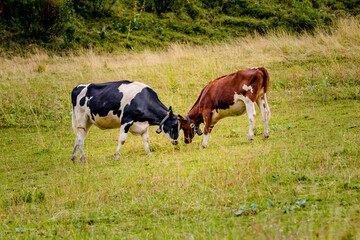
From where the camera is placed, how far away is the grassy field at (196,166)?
4824 mm

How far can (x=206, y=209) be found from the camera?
206 inches

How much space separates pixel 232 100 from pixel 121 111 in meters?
2.86

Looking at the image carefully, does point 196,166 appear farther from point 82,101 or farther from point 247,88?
point 82,101

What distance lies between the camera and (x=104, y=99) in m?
10.4

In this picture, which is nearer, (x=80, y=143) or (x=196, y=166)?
(x=196, y=166)

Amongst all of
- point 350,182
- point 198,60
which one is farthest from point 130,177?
point 198,60

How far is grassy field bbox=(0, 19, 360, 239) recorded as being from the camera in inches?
190

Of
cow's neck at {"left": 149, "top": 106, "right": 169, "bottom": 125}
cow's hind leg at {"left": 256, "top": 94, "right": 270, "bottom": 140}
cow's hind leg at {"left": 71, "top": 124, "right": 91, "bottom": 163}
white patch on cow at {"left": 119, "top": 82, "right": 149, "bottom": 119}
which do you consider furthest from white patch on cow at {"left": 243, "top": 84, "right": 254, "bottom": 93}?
cow's hind leg at {"left": 71, "top": 124, "right": 91, "bottom": 163}

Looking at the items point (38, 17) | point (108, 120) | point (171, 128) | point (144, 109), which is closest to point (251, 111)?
point (171, 128)

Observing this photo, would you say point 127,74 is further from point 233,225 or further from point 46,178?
point 233,225

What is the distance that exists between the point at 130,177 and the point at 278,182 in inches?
108

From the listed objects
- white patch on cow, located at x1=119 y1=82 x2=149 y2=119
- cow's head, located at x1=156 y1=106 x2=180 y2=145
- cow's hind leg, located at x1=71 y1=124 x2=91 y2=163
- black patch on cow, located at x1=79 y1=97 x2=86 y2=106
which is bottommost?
cow's hind leg, located at x1=71 y1=124 x2=91 y2=163

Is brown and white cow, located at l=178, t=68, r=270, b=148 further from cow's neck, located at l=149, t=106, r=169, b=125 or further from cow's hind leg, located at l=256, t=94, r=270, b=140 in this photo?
cow's neck, located at l=149, t=106, r=169, b=125

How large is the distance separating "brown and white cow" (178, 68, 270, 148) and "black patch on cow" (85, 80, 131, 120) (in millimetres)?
1781
